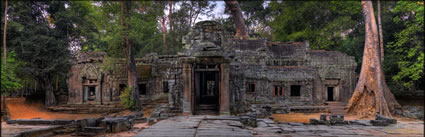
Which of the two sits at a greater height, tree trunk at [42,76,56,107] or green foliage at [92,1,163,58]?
green foliage at [92,1,163,58]

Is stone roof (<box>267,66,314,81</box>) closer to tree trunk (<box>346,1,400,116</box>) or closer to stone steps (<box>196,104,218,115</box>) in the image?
tree trunk (<box>346,1,400,116</box>)

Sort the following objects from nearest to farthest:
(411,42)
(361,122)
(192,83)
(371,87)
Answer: (361,122), (192,83), (371,87), (411,42)

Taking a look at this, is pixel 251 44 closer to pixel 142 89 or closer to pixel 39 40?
pixel 142 89

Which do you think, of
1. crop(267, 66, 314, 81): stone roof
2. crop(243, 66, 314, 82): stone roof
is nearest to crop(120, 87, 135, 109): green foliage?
crop(243, 66, 314, 82): stone roof

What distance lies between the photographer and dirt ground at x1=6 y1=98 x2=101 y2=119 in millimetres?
18016

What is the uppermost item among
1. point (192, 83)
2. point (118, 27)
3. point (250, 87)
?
point (118, 27)

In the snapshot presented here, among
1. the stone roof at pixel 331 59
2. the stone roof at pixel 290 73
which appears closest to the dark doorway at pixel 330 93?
the stone roof at pixel 331 59

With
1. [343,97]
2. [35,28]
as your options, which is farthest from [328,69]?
[35,28]

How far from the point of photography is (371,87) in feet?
52.4

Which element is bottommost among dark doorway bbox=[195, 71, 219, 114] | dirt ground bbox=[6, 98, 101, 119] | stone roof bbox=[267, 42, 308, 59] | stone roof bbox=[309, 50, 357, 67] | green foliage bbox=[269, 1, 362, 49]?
dirt ground bbox=[6, 98, 101, 119]

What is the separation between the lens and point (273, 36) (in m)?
30.1

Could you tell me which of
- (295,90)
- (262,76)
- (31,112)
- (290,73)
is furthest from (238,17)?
(31,112)

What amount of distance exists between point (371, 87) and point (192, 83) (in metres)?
12.6

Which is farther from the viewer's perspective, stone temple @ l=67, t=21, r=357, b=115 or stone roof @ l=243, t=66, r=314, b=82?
stone roof @ l=243, t=66, r=314, b=82
